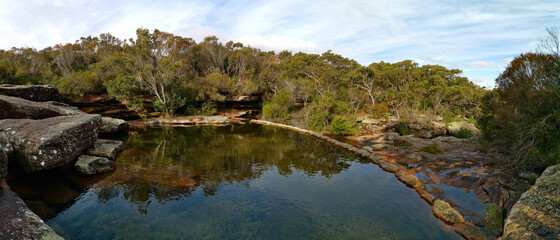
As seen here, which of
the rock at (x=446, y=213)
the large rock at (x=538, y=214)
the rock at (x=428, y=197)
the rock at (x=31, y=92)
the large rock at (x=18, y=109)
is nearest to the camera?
the large rock at (x=538, y=214)

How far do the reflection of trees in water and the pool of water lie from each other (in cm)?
5

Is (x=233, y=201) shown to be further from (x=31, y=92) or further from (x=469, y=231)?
(x=31, y=92)

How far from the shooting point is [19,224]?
4.91m

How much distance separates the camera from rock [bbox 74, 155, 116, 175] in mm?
9898

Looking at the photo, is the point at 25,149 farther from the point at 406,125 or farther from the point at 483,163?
the point at 406,125

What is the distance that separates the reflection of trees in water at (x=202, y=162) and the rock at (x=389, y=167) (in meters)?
1.91

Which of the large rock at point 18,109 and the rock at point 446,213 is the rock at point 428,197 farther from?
the large rock at point 18,109

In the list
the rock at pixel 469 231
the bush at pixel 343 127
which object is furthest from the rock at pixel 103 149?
the bush at pixel 343 127

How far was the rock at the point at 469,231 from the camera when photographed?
6.51 metres

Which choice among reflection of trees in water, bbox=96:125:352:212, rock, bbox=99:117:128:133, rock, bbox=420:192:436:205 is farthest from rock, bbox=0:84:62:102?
rock, bbox=420:192:436:205

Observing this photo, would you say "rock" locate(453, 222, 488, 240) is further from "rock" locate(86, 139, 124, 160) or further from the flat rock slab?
"rock" locate(86, 139, 124, 160)

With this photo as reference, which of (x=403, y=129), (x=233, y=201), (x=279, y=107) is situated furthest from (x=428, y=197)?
(x=279, y=107)

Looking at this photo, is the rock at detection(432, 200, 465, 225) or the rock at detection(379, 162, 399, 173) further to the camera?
the rock at detection(379, 162, 399, 173)

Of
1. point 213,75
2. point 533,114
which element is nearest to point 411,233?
point 533,114
